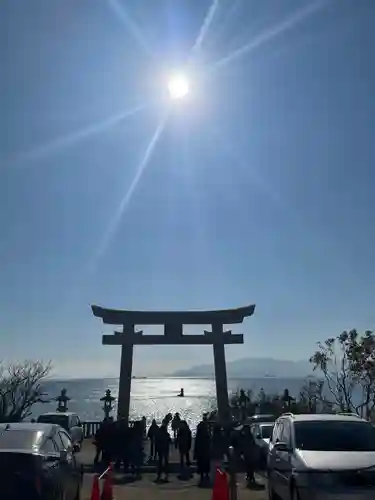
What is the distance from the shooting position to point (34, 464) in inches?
313

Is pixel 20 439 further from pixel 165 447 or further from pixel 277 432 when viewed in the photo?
pixel 165 447

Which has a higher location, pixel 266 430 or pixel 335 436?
pixel 266 430

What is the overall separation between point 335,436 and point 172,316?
18437mm

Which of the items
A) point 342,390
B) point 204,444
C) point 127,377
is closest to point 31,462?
point 204,444

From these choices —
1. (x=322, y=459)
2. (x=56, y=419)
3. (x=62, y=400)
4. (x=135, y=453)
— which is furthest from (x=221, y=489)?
(x=62, y=400)

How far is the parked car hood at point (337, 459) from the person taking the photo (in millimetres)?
8430

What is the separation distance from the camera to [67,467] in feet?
31.6

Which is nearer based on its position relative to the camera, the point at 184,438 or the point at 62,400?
the point at 184,438

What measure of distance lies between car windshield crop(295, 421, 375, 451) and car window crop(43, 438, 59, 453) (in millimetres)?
3567

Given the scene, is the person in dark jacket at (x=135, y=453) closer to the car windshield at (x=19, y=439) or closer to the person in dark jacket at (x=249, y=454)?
the person in dark jacket at (x=249, y=454)

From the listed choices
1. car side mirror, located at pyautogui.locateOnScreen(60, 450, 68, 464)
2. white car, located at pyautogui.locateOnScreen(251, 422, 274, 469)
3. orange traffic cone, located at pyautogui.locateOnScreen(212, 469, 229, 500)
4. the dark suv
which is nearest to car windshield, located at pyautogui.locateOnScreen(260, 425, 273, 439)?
white car, located at pyautogui.locateOnScreen(251, 422, 274, 469)

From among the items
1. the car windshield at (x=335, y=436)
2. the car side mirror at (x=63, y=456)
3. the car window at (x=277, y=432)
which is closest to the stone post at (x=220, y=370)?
the car window at (x=277, y=432)

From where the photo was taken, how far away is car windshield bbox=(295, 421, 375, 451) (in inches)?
379

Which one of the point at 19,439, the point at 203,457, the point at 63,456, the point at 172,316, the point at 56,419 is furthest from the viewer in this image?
the point at 172,316
